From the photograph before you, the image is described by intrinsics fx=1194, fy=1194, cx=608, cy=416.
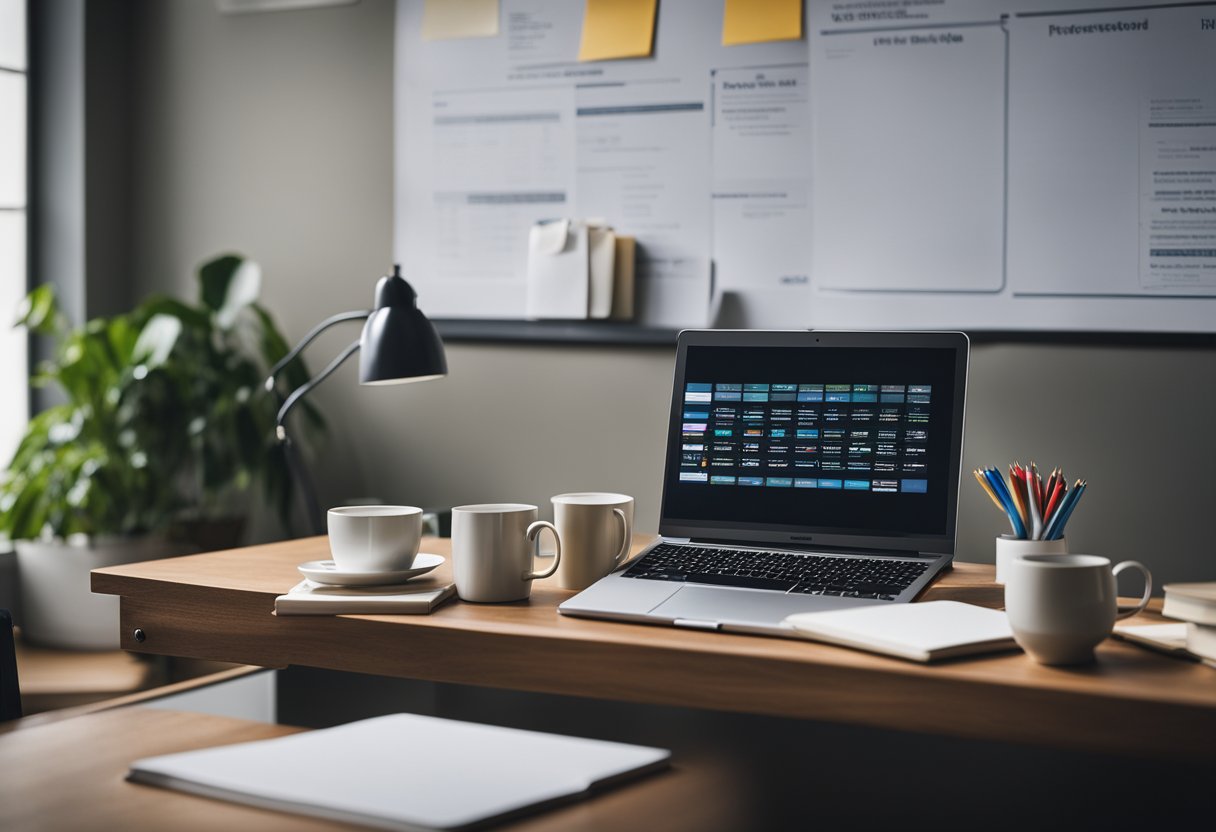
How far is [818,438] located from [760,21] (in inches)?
34.8

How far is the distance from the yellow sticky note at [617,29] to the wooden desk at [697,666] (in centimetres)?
117

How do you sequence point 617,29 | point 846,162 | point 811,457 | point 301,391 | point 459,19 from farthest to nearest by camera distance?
point 459,19 → point 617,29 → point 846,162 → point 301,391 → point 811,457

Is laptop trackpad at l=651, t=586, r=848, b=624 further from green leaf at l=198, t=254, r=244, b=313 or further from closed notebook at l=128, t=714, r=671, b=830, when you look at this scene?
green leaf at l=198, t=254, r=244, b=313

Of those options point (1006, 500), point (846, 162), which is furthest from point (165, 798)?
point (846, 162)

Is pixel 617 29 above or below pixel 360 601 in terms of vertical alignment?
above

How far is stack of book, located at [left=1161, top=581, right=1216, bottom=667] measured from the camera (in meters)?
0.97

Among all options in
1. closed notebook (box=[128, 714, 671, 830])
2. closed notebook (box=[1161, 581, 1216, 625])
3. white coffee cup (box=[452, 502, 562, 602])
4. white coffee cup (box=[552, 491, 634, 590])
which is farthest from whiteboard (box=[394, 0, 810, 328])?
closed notebook (box=[128, 714, 671, 830])

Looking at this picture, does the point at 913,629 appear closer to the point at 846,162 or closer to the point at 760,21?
the point at 846,162

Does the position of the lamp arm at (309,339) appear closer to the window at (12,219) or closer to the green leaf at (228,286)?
the green leaf at (228,286)

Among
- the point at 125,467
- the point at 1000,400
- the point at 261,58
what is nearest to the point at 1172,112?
the point at 1000,400

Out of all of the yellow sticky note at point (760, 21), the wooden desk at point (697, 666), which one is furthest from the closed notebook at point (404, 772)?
the yellow sticky note at point (760, 21)

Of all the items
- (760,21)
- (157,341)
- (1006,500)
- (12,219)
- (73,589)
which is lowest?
(73,589)

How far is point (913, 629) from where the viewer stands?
3.38 feet

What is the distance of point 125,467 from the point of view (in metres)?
2.31
